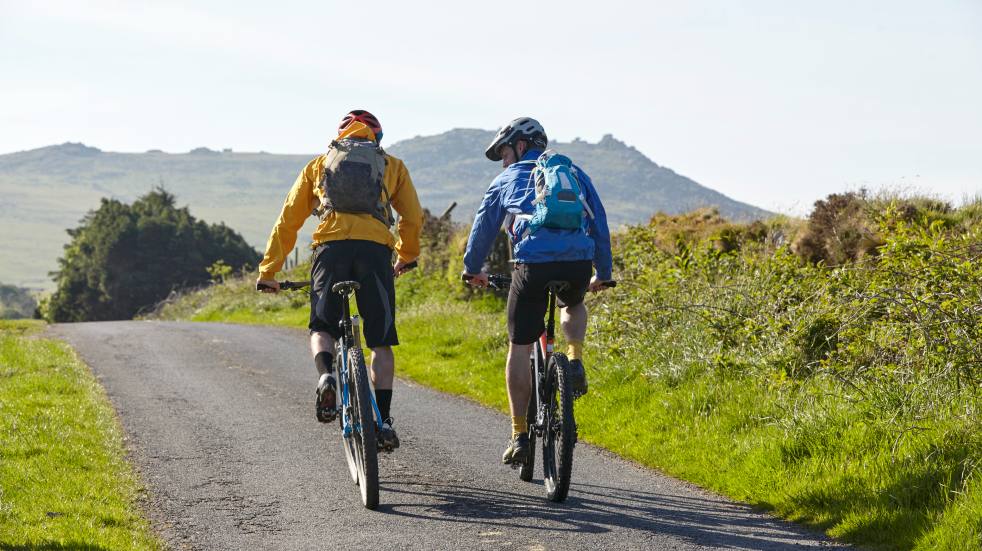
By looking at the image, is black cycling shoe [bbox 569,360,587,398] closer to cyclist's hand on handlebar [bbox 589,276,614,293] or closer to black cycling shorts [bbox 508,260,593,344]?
black cycling shorts [bbox 508,260,593,344]

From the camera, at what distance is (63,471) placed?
22.0ft

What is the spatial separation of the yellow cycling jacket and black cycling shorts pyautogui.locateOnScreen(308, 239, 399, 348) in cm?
7

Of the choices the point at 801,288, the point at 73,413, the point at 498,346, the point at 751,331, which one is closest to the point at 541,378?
the point at 751,331

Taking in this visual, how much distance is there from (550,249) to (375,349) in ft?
4.58

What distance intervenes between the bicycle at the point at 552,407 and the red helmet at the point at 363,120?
122 centimetres

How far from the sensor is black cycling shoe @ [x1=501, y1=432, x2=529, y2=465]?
634 cm

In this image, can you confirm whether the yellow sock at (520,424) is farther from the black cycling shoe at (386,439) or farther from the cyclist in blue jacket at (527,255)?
the black cycling shoe at (386,439)

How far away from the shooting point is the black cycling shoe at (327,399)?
616 centimetres

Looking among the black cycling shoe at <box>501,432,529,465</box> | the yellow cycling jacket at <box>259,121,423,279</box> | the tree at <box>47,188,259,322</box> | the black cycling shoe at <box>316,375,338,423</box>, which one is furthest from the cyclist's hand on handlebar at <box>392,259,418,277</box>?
the tree at <box>47,188,259,322</box>

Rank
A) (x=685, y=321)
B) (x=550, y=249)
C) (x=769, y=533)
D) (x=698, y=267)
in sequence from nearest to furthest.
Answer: (x=769, y=533) → (x=550, y=249) → (x=685, y=321) → (x=698, y=267)

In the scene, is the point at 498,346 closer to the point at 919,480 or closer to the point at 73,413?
the point at 73,413

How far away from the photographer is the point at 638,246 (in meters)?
13.2

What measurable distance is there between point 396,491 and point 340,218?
1.83m

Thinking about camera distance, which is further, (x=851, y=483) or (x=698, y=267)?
(x=698, y=267)
